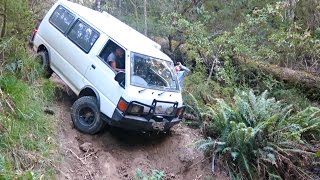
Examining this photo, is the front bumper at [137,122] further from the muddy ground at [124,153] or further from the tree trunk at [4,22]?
the tree trunk at [4,22]

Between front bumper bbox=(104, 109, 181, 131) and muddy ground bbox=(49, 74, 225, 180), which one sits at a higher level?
front bumper bbox=(104, 109, 181, 131)

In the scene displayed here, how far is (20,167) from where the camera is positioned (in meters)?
4.97

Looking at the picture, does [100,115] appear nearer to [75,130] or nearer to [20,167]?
[75,130]

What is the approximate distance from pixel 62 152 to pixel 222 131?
304cm

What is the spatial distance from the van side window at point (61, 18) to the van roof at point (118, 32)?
127 millimetres

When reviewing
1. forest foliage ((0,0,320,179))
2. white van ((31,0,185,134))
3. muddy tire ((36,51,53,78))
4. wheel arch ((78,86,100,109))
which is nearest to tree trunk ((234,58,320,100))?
forest foliage ((0,0,320,179))

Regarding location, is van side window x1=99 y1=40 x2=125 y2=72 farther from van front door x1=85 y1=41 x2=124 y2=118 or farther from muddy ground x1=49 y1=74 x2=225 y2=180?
muddy ground x1=49 y1=74 x2=225 y2=180

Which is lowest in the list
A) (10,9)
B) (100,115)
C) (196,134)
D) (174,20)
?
(196,134)

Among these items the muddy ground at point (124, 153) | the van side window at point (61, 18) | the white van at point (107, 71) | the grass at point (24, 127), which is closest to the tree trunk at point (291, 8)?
the white van at point (107, 71)

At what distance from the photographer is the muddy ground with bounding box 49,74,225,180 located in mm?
6441

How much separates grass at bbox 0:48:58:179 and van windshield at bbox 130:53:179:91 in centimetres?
173

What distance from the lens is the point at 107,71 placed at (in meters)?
7.12

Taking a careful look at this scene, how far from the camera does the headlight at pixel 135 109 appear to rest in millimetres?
6648

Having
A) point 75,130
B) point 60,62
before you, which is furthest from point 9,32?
point 75,130
